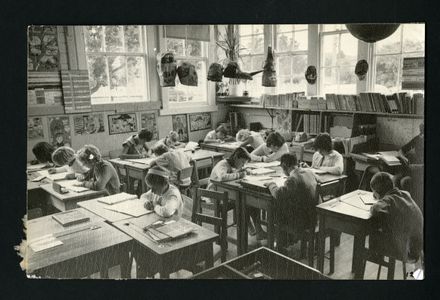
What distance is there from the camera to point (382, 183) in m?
2.68

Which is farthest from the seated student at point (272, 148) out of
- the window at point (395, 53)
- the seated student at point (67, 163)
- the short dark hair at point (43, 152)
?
the short dark hair at point (43, 152)

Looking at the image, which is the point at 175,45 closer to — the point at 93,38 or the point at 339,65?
the point at 93,38

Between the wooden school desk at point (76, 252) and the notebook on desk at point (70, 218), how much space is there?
5cm

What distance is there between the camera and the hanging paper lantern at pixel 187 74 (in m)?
2.74

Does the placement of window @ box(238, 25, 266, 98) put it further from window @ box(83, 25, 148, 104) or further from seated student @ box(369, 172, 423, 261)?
seated student @ box(369, 172, 423, 261)

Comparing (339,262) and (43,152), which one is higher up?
(43,152)

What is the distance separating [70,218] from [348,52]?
258 centimetres

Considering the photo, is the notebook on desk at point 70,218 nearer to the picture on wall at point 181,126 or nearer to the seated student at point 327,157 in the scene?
the picture on wall at point 181,126

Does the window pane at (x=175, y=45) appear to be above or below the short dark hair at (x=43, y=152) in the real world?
above

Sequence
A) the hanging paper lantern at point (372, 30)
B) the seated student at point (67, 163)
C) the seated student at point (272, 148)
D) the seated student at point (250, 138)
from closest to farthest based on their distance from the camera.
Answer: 1. the hanging paper lantern at point (372, 30)
2. the seated student at point (67, 163)
3. the seated student at point (250, 138)
4. the seated student at point (272, 148)

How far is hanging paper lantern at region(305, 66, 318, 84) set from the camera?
9.96 feet

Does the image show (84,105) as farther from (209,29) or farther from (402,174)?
(402,174)

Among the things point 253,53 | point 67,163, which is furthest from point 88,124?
point 253,53

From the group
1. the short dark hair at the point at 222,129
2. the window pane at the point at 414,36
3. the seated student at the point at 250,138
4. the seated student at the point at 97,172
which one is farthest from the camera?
the seated student at the point at 250,138
